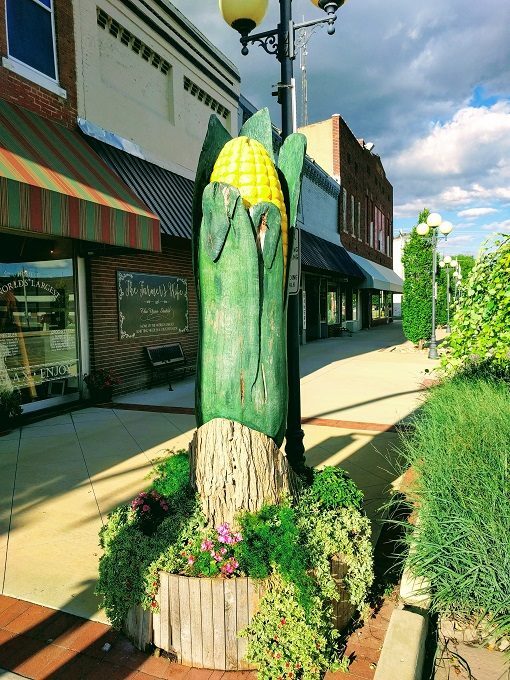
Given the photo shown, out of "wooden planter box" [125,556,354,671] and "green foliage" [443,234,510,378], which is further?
"green foliage" [443,234,510,378]

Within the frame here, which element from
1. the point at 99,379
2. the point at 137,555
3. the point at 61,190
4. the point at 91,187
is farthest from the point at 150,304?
the point at 137,555

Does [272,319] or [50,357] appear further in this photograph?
[50,357]

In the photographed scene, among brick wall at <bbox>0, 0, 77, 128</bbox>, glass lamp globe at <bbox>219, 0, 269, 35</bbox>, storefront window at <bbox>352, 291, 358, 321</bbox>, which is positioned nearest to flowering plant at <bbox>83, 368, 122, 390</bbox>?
brick wall at <bbox>0, 0, 77, 128</bbox>

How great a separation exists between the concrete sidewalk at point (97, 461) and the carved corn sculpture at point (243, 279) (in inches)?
57.5

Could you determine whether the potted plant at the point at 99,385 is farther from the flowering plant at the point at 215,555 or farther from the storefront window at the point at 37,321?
the flowering plant at the point at 215,555

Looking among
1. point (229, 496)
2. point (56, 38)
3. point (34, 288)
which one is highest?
point (56, 38)

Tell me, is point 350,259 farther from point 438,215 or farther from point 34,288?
point 34,288

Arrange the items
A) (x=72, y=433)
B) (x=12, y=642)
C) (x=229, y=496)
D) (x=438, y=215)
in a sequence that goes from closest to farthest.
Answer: (x=12, y=642)
(x=229, y=496)
(x=72, y=433)
(x=438, y=215)

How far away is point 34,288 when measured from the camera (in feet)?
25.4

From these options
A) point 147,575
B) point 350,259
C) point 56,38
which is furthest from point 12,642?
point 350,259

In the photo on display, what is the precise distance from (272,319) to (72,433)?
4948 millimetres

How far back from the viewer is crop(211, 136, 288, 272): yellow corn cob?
2707 mm

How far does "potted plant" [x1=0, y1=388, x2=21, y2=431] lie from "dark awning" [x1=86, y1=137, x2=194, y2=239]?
3.73 metres

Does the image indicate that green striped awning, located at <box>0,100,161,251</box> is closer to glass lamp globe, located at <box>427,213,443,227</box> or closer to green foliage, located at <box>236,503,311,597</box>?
green foliage, located at <box>236,503,311,597</box>
